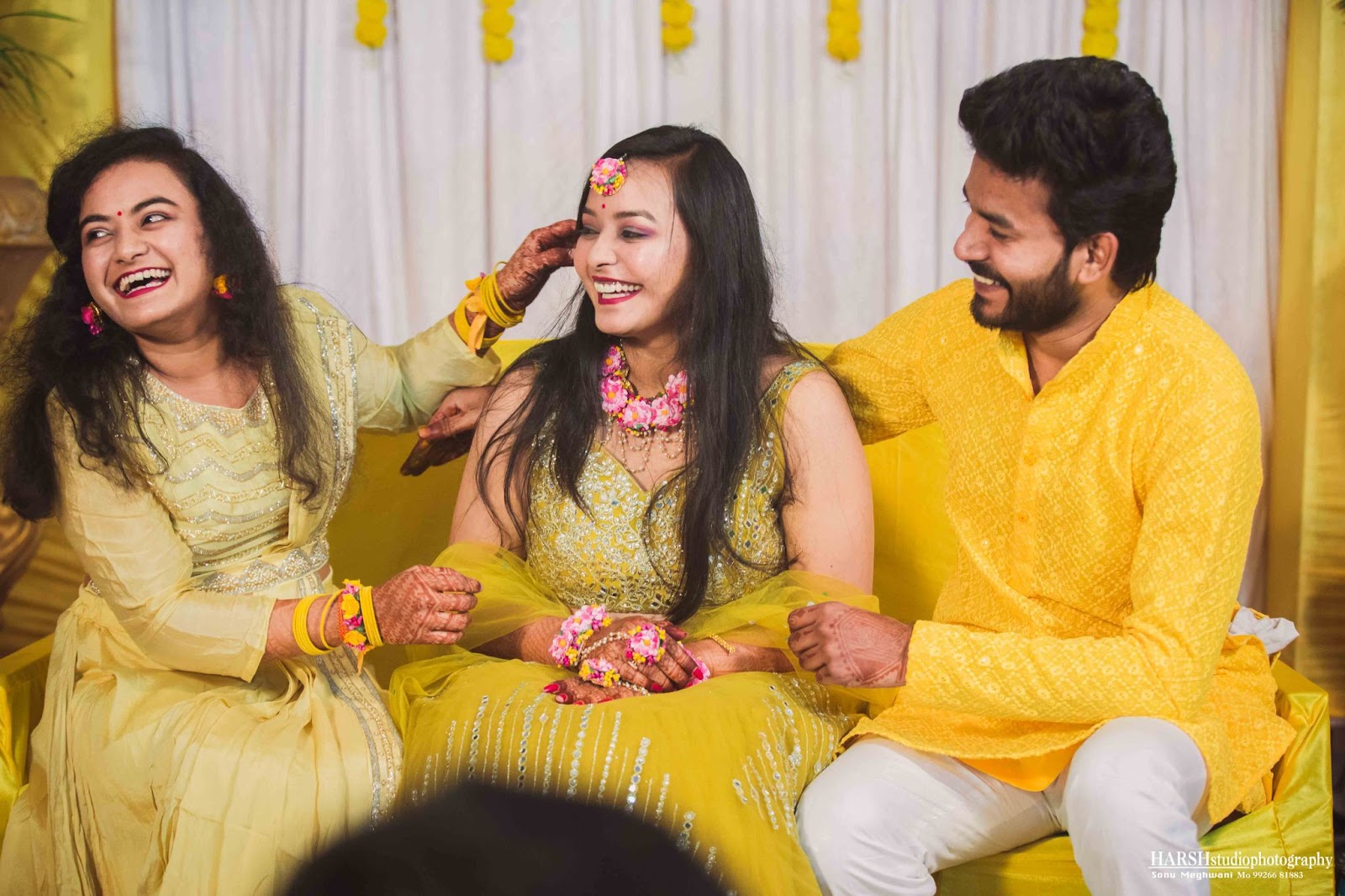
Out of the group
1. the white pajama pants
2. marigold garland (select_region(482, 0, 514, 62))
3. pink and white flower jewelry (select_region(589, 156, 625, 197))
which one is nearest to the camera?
the white pajama pants

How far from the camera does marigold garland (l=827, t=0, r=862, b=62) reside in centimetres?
360

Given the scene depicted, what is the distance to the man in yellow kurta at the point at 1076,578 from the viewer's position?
1.94m

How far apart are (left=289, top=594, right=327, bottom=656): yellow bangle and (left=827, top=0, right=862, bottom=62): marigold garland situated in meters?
2.22

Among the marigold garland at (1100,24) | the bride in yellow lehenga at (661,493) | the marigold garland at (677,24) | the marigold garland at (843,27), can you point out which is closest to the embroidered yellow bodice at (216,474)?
the bride in yellow lehenga at (661,493)

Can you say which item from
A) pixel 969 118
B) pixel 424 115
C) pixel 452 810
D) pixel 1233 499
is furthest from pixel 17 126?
pixel 452 810

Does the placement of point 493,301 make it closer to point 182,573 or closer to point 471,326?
point 471,326

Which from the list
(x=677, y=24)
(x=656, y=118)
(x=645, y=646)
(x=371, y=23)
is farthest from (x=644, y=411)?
(x=371, y=23)

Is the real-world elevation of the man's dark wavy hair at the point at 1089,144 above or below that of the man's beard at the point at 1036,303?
above

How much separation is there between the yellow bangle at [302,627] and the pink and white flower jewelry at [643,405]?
67 cm

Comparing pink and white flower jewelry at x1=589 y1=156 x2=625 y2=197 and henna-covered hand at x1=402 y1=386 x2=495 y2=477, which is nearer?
pink and white flower jewelry at x1=589 y1=156 x2=625 y2=197

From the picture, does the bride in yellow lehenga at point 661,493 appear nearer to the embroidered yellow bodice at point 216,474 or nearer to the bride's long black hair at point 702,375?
the bride's long black hair at point 702,375

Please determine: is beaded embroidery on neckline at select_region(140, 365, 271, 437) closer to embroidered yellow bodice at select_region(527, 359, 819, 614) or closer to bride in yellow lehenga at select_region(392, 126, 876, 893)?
bride in yellow lehenga at select_region(392, 126, 876, 893)

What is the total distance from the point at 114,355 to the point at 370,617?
694 mm

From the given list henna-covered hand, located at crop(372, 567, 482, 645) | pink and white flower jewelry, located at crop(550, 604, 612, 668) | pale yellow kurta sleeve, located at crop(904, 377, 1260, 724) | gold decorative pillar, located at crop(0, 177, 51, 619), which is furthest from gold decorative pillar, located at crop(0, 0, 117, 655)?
pale yellow kurta sleeve, located at crop(904, 377, 1260, 724)
